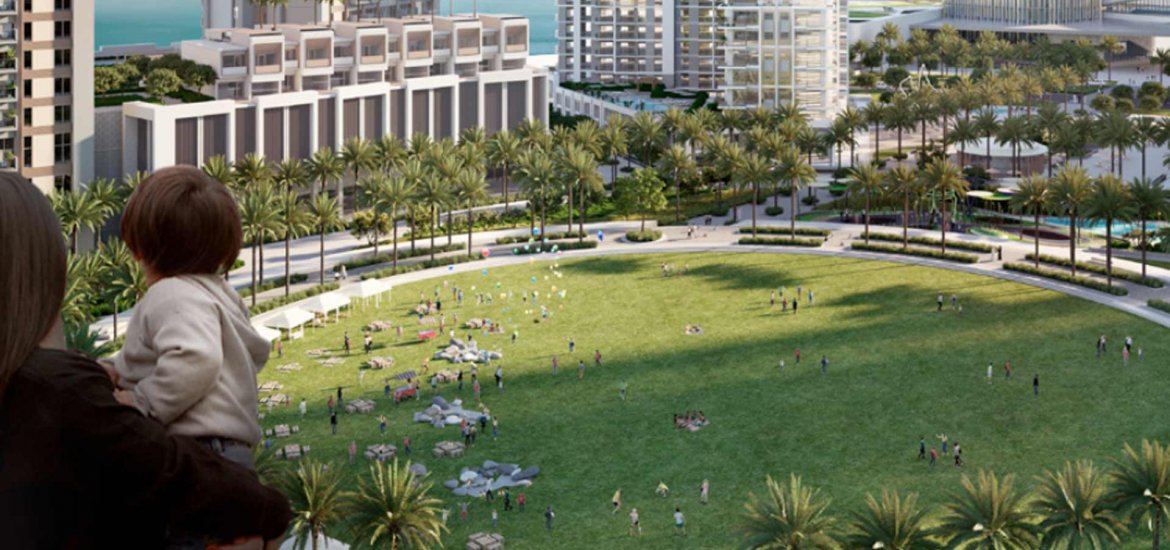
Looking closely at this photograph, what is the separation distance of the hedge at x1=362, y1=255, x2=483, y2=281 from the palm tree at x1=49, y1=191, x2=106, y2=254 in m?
22.0

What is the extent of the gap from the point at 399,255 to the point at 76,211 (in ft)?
99.3

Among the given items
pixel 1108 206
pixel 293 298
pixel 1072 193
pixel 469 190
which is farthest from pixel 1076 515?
pixel 469 190

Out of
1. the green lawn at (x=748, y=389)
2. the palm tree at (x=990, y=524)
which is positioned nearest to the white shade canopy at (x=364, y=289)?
the green lawn at (x=748, y=389)

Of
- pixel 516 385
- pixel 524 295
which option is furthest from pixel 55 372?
pixel 524 295

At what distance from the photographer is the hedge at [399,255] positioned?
132 metres

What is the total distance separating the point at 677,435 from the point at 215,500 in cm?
8164

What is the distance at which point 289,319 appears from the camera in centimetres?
10950

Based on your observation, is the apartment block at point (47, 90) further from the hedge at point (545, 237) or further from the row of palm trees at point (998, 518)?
the row of palm trees at point (998, 518)

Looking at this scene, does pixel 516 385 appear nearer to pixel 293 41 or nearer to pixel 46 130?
pixel 46 130

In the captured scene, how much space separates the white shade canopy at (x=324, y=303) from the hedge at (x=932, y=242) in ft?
165

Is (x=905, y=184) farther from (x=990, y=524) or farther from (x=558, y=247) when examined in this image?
(x=990, y=524)

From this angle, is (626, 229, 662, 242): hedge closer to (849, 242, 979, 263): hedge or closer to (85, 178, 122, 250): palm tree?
(849, 242, 979, 263): hedge

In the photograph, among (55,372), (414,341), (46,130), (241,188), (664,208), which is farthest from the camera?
(664,208)

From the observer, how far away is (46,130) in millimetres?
122875
